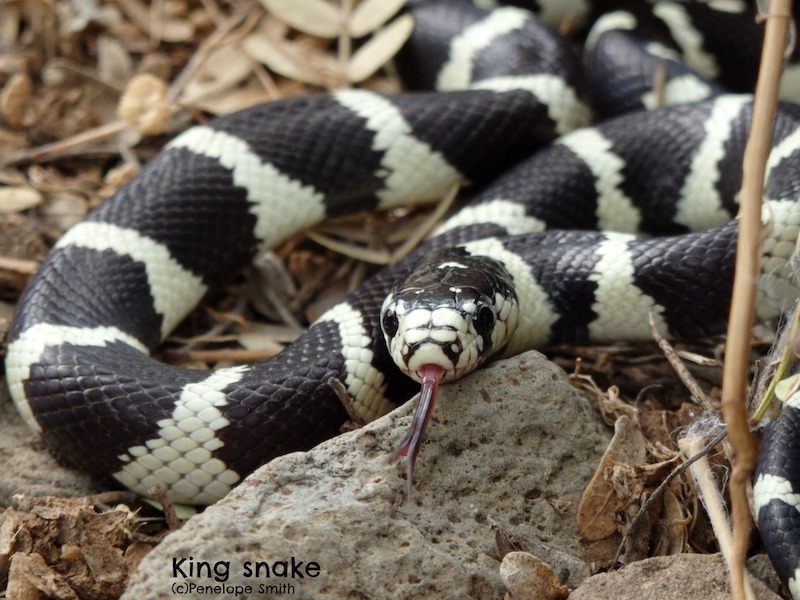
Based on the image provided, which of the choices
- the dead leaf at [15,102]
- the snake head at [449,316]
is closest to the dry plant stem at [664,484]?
the snake head at [449,316]

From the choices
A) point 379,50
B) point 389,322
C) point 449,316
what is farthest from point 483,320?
point 379,50

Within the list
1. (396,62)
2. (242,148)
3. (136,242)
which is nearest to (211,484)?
(136,242)

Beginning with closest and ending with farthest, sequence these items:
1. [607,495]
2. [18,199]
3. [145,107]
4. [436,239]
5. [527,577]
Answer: [527,577]
[607,495]
[436,239]
[18,199]
[145,107]

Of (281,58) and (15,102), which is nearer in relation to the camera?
(15,102)

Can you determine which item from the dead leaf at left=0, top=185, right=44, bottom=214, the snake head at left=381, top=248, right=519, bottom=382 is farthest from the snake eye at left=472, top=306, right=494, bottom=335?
the dead leaf at left=0, top=185, right=44, bottom=214

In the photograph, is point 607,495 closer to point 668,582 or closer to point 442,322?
point 668,582

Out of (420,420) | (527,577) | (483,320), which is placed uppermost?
(483,320)

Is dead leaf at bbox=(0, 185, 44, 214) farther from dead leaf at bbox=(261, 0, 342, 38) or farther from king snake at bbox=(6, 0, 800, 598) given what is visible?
dead leaf at bbox=(261, 0, 342, 38)
